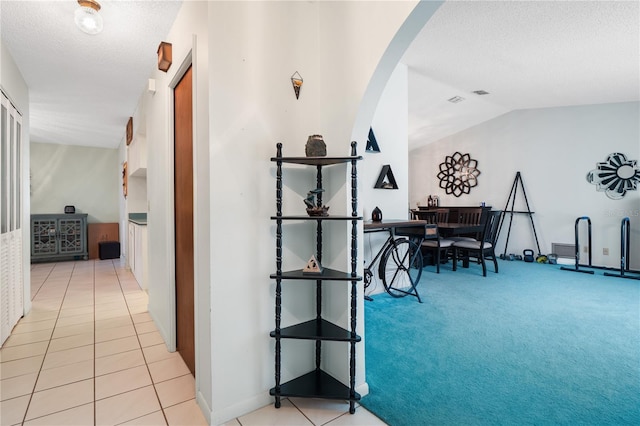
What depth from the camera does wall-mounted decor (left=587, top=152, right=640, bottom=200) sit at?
4770 mm

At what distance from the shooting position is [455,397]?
1720 millimetres

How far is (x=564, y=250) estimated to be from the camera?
17.7 ft

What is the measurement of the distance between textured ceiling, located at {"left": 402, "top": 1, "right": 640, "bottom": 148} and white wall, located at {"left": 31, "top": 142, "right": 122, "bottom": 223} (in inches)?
268

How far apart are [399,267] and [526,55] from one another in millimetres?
2851

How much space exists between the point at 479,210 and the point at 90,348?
5.69 m

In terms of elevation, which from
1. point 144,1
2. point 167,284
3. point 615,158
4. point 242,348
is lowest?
point 242,348

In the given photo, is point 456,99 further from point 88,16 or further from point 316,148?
point 88,16

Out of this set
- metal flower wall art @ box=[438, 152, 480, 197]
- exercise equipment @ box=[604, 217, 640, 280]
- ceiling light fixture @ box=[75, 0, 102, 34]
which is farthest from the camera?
metal flower wall art @ box=[438, 152, 480, 197]

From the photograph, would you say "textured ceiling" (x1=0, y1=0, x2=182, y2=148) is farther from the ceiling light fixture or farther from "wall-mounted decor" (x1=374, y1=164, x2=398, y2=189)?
"wall-mounted decor" (x1=374, y1=164, x2=398, y2=189)

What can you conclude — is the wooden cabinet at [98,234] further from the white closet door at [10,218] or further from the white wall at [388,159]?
the white wall at [388,159]

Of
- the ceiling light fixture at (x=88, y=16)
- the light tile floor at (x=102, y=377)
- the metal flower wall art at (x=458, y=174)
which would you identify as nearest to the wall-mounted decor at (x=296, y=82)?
the ceiling light fixture at (x=88, y=16)

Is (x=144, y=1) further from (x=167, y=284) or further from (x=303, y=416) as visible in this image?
(x=303, y=416)

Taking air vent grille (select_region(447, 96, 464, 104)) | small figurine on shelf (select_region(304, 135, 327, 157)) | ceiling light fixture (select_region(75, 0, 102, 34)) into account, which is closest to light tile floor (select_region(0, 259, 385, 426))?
small figurine on shelf (select_region(304, 135, 327, 157))

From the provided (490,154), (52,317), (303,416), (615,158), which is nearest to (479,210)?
(490,154)
